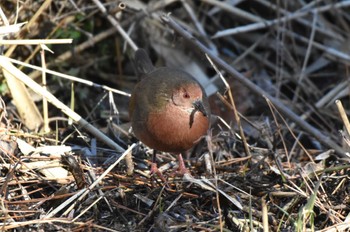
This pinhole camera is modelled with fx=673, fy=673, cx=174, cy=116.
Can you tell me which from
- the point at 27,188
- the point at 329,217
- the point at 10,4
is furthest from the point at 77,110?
the point at 329,217

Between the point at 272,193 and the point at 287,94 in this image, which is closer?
the point at 272,193

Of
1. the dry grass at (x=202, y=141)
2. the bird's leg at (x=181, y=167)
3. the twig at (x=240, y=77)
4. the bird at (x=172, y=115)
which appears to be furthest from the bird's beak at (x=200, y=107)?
the twig at (x=240, y=77)

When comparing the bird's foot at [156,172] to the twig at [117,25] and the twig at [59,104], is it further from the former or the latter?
the twig at [117,25]

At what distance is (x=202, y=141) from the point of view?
16.9ft

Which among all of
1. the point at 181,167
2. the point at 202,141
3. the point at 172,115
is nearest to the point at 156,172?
the point at 181,167

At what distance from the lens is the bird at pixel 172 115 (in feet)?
14.4

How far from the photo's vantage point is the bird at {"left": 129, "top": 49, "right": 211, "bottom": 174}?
439 cm

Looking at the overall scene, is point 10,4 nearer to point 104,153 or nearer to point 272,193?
point 104,153

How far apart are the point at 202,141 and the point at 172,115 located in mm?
787

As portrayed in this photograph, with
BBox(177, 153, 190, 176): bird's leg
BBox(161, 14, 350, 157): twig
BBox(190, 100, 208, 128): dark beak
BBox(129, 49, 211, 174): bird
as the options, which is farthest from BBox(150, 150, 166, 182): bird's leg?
BBox(161, 14, 350, 157): twig

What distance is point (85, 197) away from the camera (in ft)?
12.8

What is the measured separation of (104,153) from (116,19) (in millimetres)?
1656

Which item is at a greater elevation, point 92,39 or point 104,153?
point 92,39

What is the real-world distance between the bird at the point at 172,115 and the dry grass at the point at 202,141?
5.6 inches
